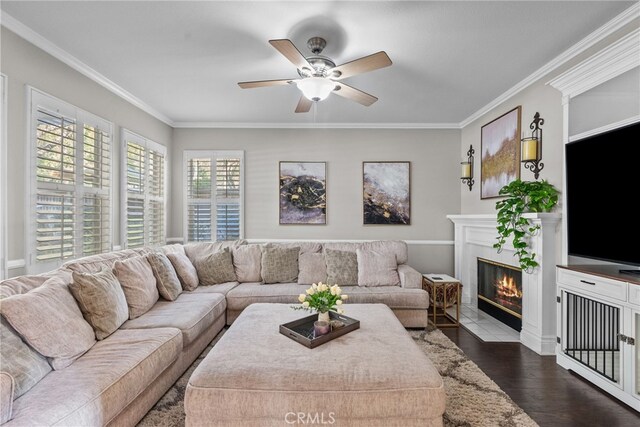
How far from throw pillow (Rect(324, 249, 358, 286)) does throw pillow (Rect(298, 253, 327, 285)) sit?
0.23 feet

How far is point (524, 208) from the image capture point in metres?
3.06

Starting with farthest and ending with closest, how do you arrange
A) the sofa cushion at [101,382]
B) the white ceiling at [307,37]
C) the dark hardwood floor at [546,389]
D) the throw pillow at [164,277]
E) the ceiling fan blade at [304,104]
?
the throw pillow at [164,277] → the ceiling fan blade at [304,104] → the white ceiling at [307,37] → the dark hardwood floor at [546,389] → the sofa cushion at [101,382]

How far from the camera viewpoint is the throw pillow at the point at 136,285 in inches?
101

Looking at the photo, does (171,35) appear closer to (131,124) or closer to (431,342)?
(131,124)

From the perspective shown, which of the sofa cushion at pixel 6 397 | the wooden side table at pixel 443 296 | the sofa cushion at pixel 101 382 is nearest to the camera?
the sofa cushion at pixel 6 397

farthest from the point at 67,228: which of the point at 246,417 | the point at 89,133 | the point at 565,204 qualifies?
the point at 565,204

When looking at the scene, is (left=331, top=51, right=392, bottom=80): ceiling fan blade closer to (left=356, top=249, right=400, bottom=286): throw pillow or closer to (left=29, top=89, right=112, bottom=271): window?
(left=356, top=249, right=400, bottom=286): throw pillow

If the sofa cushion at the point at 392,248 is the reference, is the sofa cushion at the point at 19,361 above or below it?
below

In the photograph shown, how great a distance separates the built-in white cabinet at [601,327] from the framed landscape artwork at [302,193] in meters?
3.05

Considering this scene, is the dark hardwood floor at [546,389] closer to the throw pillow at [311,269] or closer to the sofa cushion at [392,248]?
the sofa cushion at [392,248]

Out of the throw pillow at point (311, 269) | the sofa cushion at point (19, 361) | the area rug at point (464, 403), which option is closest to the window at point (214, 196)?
the throw pillow at point (311, 269)


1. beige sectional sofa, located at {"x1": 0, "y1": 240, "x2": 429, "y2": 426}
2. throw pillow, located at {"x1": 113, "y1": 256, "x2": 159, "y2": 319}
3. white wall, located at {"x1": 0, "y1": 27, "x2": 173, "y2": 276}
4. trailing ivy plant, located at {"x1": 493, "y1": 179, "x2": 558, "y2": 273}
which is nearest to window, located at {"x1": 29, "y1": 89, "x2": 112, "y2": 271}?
white wall, located at {"x1": 0, "y1": 27, "x2": 173, "y2": 276}

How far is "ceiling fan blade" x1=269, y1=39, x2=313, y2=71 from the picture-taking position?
6.24 ft

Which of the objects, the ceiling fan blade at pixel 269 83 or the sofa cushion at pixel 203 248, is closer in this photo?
the ceiling fan blade at pixel 269 83
